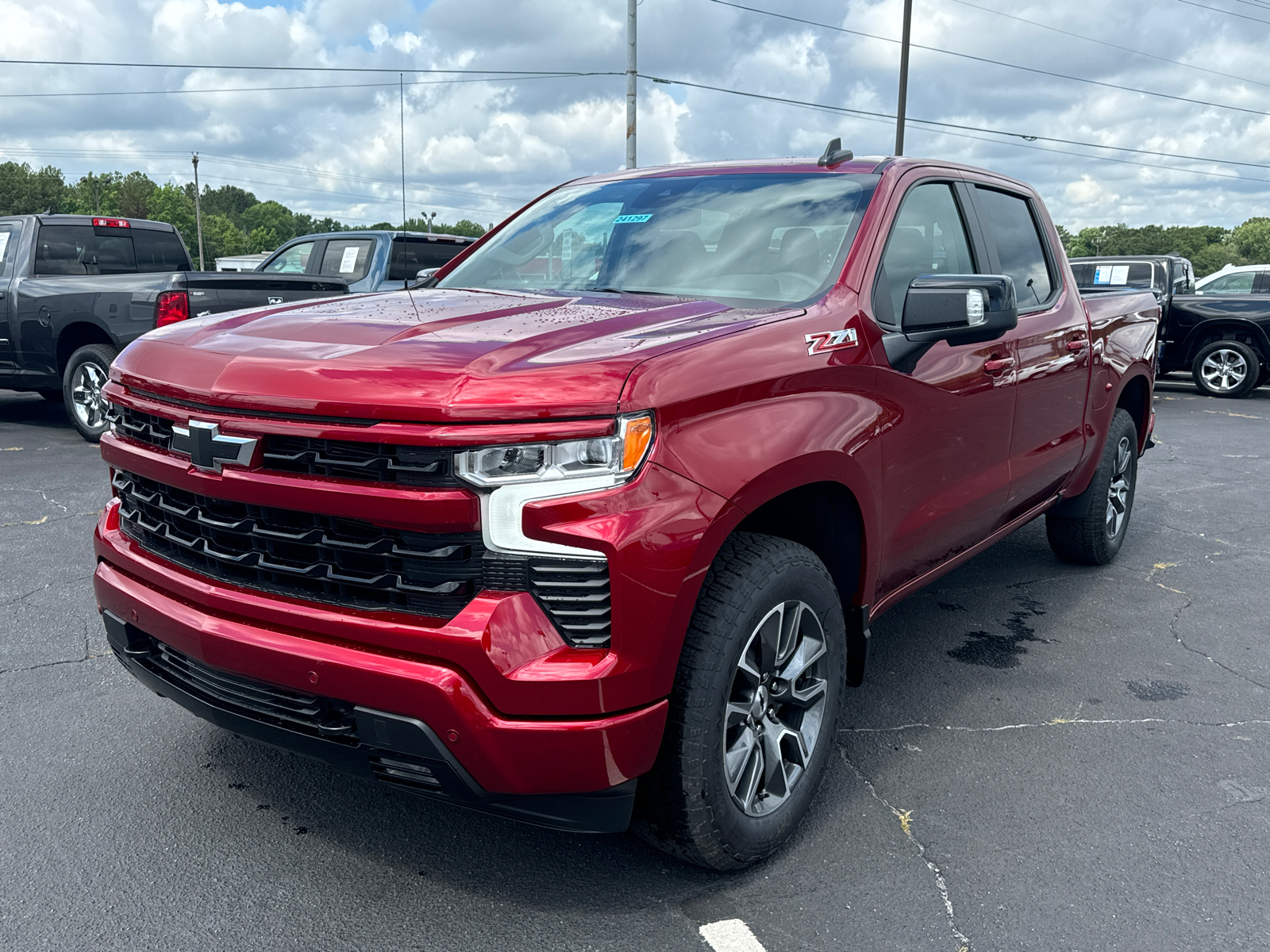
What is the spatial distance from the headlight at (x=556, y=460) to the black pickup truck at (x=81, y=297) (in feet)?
21.5

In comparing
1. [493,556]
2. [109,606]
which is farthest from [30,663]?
[493,556]

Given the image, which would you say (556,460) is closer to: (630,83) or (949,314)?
(949,314)

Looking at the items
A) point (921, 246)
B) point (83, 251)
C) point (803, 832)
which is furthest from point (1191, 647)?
point (83, 251)

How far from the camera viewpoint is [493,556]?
2.12 meters

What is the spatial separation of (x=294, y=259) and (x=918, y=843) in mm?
10362

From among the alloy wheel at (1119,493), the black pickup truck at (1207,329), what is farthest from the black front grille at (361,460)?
the black pickup truck at (1207,329)

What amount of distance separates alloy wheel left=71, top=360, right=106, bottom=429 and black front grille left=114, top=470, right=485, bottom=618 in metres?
7.08

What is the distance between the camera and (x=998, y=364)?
368 cm

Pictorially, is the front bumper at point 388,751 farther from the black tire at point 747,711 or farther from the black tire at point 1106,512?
the black tire at point 1106,512

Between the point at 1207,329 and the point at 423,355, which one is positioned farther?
the point at 1207,329

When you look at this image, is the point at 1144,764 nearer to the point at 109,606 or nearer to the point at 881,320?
the point at 881,320

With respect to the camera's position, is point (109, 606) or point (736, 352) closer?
point (736, 352)

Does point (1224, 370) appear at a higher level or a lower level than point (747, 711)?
lower

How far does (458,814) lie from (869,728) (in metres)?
1.43
